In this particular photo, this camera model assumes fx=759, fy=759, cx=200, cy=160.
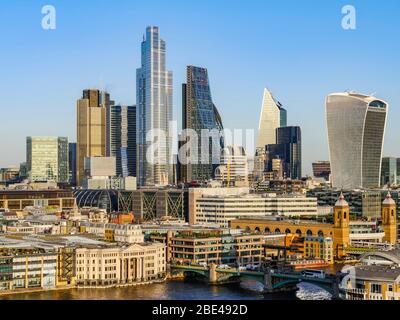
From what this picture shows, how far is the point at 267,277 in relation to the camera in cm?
1159

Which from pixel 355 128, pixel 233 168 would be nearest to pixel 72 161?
pixel 233 168

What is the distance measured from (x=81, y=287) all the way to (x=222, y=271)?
233 cm

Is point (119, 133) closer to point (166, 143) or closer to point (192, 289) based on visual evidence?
point (166, 143)

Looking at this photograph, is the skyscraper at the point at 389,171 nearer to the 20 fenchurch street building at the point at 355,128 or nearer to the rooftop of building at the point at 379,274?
the 20 fenchurch street building at the point at 355,128

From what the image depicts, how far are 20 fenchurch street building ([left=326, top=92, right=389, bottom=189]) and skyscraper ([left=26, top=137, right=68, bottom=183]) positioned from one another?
16.7m

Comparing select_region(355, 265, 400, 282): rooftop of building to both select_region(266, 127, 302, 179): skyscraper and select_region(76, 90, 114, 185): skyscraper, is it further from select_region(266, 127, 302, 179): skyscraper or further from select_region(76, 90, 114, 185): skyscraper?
select_region(76, 90, 114, 185): skyscraper

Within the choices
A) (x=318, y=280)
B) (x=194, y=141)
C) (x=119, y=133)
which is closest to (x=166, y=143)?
(x=194, y=141)

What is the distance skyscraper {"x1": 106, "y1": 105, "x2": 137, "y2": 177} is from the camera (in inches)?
1618

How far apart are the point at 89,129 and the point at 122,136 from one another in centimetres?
184

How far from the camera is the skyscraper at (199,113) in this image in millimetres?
31641

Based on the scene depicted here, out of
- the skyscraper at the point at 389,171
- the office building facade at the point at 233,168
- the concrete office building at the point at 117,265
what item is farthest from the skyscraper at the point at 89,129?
the concrete office building at the point at 117,265

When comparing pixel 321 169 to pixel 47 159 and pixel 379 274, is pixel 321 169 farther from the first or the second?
pixel 379 274

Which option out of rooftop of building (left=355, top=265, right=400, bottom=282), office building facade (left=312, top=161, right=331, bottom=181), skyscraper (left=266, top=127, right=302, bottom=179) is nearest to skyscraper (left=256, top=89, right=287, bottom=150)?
skyscraper (left=266, top=127, right=302, bottom=179)
